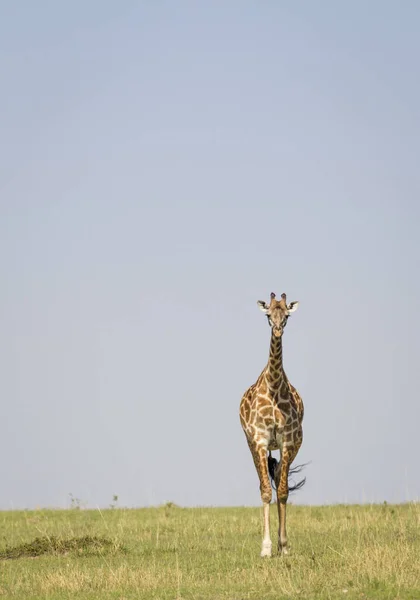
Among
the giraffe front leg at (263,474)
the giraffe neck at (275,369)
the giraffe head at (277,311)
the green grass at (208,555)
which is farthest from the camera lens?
the giraffe neck at (275,369)

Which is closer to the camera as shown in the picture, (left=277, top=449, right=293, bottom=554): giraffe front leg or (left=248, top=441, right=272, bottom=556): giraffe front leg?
(left=248, top=441, right=272, bottom=556): giraffe front leg

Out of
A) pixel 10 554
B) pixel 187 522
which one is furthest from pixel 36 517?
pixel 10 554

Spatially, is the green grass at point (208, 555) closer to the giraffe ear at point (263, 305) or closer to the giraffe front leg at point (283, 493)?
the giraffe front leg at point (283, 493)

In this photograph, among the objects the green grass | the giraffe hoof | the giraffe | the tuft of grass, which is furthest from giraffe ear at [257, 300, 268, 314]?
the tuft of grass

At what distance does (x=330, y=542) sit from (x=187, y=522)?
581cm

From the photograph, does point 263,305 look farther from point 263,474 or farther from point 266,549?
Result: point 266,549

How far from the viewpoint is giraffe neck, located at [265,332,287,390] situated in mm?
17828

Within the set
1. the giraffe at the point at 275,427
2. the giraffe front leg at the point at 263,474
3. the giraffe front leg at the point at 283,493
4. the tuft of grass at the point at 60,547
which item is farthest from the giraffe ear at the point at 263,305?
the tuft of grass at the point at 60,547

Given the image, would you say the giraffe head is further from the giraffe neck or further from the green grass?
the green grass

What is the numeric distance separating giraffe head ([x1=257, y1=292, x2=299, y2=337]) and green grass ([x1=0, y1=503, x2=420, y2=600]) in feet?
12.3

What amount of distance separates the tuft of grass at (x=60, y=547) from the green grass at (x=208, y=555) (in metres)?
0.02

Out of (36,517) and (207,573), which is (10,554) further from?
(36,517)

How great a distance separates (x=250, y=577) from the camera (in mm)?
14547

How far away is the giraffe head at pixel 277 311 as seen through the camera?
55.8 feet
